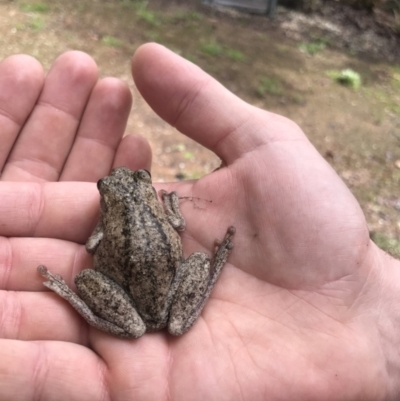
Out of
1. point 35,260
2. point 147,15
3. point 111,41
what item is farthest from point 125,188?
point 147,15

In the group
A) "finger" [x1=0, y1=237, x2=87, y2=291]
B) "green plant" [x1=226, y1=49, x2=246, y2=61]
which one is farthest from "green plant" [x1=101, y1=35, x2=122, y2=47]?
"finger" [x1=0, y1=237, x2=87, y2=291]

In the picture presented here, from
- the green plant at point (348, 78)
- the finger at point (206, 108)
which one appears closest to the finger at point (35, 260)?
the finger at point (206, 108)

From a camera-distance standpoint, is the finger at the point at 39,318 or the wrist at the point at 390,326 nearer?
the finger at the point at 39,318

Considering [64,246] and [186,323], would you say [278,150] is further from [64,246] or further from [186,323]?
[64,246]

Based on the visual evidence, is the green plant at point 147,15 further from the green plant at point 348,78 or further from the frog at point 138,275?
the frog at point 138,275

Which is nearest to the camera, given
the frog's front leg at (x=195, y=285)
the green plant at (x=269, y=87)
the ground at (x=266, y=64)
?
the frog's front leg at (x=195, y=285)

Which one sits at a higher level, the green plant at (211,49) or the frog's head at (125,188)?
the frog's head at (125,188)
